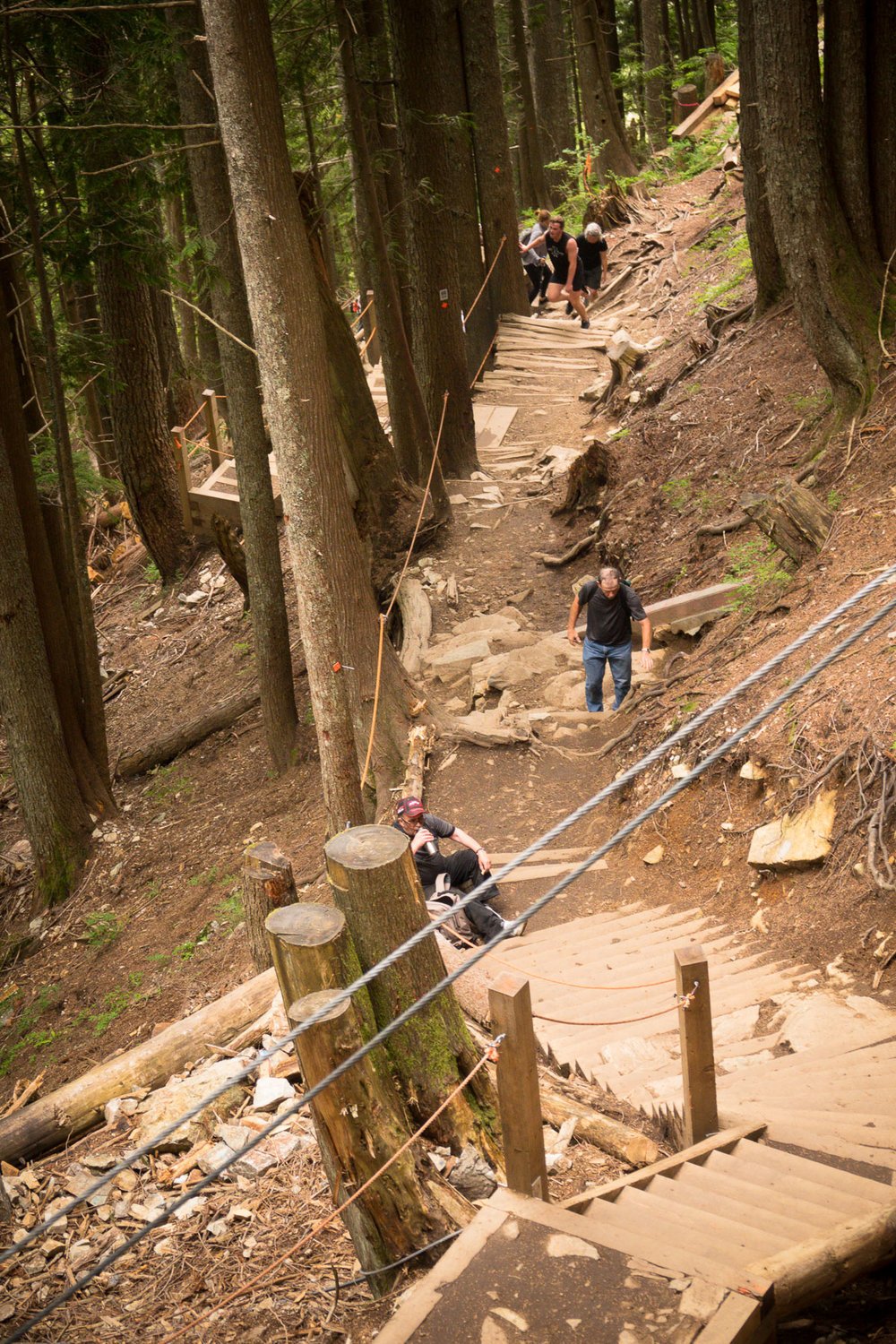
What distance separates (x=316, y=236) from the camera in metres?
11.4

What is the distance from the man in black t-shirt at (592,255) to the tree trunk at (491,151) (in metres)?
1.36

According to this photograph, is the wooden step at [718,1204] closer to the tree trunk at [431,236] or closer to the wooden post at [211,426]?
the tree trunk at [431,236]

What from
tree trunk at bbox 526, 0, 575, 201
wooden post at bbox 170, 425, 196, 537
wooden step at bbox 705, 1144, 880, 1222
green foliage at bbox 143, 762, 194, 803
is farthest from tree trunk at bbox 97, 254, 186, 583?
tree trunk at bbox 526, 0, 575, 201

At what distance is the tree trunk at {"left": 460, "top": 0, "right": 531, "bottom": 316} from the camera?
19000 millimetres

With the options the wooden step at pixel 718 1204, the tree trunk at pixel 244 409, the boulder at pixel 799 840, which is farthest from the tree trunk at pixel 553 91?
the wooden step at pixel 718 1204

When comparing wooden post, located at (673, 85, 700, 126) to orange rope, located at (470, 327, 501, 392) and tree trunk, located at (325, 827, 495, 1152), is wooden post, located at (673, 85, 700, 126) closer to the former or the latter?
orange rope, located at (470, 327, 501, 392)

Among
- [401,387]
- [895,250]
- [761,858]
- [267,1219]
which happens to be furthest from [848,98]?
[267,1219]

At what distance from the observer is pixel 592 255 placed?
21094 mm

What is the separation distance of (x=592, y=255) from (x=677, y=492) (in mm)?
9882

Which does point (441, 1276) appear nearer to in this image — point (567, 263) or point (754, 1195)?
point (754, 1195)

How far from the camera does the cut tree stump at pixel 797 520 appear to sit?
934 centimetres

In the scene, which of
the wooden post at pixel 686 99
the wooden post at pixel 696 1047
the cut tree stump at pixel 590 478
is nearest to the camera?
the wooden post at pixel 696 1047

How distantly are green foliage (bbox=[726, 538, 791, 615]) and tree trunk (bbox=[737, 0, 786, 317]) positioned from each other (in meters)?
4.47

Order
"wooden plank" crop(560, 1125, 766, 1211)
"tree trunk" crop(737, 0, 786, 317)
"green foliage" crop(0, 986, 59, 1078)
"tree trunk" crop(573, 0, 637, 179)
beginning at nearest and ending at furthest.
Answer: "wooden plank" crop(560, 1125, 766, 1211) → "green foliage" crop(0, 986, 59, 1078) → "tree trunk" crop(737, 0, 786, 317) → "tree trunk" crop(573, 0, 637, 179)
